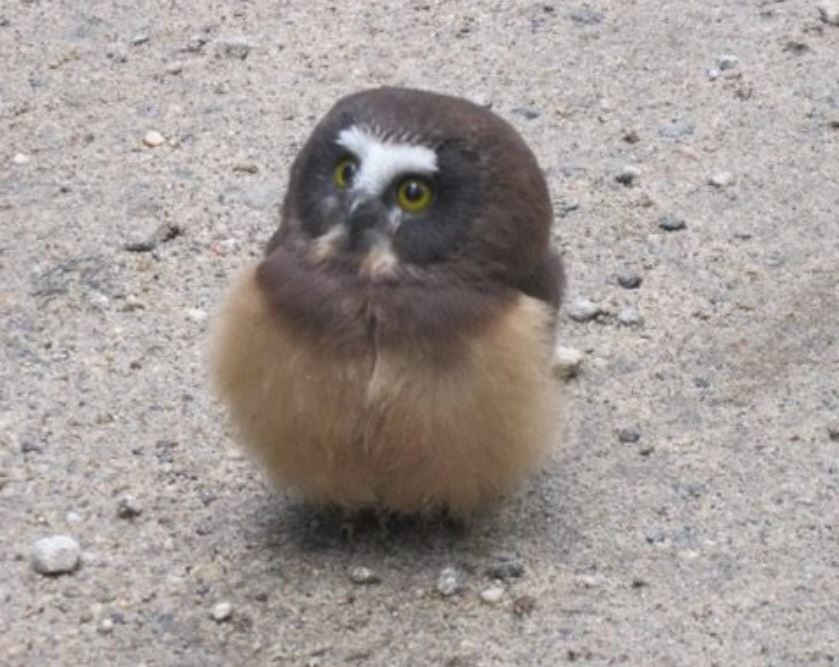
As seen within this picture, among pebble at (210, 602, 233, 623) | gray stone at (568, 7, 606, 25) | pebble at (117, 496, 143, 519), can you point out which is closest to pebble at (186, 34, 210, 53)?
gray stone at (568, 7, 606, 25)

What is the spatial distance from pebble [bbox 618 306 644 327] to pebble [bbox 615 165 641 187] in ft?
2.50

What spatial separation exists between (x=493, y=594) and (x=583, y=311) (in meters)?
1.42

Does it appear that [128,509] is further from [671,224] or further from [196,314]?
[671,224]

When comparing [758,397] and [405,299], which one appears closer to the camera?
[405,299]

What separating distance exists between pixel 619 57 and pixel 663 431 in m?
2.33

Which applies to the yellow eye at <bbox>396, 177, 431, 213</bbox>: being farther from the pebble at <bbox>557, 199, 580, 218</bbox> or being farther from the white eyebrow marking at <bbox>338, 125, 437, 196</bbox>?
the pebble at <bbox>557, 199, 580, 218</bbox>

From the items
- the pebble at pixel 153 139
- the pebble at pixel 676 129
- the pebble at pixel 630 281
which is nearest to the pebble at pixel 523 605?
the pebble at pixel 630 281

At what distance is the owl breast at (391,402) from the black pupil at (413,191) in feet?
0.92

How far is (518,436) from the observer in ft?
17.1

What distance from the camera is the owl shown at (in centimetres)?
507

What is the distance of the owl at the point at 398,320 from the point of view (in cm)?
507

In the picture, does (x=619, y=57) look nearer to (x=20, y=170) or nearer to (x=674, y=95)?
(x=674, y=95)

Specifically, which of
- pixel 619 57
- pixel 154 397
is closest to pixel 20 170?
pixel 154 397

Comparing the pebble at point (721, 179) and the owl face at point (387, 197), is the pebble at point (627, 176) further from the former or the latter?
the owl face at point (387, 197)
